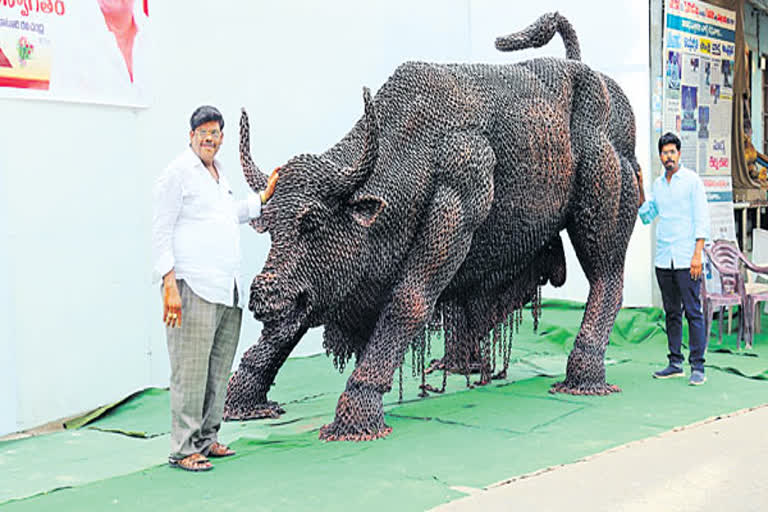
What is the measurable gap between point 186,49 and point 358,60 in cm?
198

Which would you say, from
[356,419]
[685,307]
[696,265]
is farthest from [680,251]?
[356,419]

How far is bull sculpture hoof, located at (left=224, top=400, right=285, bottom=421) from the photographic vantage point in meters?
5.38

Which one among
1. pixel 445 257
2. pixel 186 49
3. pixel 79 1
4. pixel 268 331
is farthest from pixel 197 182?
pixel 186 49

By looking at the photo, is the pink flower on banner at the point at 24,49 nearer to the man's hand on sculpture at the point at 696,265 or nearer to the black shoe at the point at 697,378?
the man's hand on sculpture at the point at 696,265

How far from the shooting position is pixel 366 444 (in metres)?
4.70

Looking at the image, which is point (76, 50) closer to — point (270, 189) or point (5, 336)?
point (5, 336)

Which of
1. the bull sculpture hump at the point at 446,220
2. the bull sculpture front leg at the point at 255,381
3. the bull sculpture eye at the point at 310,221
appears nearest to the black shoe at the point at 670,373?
the bull sculpture hump at the point at 446,220

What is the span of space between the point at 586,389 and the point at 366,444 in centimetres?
188

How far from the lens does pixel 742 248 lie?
33.5ft

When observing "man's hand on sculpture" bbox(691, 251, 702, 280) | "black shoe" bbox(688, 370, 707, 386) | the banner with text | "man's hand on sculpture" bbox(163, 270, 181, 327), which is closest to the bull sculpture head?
"man's hand on sculpture" bbox(163, 270, 181, 327)

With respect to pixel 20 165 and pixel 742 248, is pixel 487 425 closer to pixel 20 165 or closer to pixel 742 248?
pixel 20 165

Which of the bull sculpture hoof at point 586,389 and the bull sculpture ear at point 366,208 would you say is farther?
the bull sculpture hoof at point 586,389

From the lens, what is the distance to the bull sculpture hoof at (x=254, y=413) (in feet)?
17.6

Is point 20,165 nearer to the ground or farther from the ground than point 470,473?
farther from the ground
